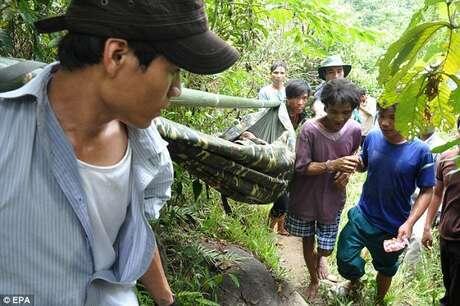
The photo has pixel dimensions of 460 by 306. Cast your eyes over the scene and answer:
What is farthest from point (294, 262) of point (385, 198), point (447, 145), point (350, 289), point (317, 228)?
point (447, 145)

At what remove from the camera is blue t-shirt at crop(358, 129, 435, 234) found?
9.16 ft

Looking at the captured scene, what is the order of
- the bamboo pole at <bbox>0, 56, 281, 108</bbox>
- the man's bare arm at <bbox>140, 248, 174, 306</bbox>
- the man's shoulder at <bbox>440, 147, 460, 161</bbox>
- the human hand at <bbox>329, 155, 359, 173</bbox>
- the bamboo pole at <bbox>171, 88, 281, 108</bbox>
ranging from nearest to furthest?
the bamboo pole at <bbox>0, 56, 281, 108</bbox> < the man's bare arm at <bbox>140, 248, 174, 306</bbox> < the bamboo pole at <bbox>171, 88, 281, 108</bbox> < the man's shoulder at <bbox>440, 147, 460, 161</bbox> < the human hand at <bbox>329, 155, 359, 173</bbox>

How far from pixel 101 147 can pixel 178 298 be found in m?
1.60

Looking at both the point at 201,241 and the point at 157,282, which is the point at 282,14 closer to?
the point at 201,241

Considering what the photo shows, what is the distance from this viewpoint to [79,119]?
99cm

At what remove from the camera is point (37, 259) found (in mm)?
922

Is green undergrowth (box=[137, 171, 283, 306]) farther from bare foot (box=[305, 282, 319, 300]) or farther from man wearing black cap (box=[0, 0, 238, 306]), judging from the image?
man wearing black cap (box=[0, 0, 238, 306])

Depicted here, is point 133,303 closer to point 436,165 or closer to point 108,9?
point 108,9

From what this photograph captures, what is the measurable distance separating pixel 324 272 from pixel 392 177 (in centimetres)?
112

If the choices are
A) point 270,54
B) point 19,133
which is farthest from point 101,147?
point 270,54

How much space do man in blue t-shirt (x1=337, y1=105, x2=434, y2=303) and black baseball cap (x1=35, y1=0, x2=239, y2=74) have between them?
6.42ft

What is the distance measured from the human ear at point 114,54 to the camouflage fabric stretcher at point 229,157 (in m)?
0.21

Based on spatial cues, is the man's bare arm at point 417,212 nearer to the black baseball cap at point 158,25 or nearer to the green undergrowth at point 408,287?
the green undergrowth at point 408,287

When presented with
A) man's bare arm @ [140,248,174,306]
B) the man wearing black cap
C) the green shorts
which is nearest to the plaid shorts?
the green shorts
